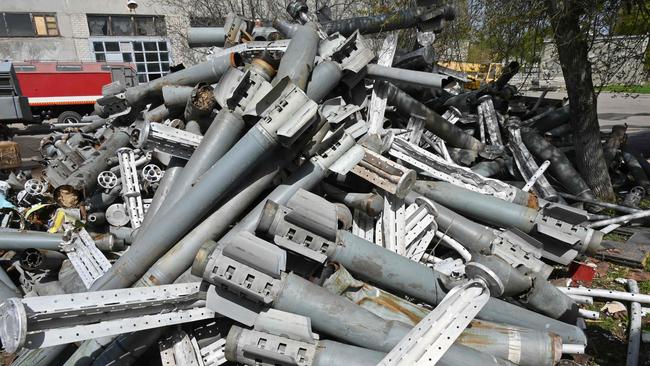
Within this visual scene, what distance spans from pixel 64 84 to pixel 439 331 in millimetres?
16593

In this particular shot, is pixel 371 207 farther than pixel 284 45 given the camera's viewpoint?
No

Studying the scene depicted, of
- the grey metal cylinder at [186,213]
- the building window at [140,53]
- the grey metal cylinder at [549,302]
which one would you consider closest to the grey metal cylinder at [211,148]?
the grey metal cylinder at [186,213]

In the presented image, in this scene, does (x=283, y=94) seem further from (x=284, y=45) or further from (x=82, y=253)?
(x=82, y=253)

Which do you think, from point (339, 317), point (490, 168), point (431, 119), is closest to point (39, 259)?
point (339, 317)

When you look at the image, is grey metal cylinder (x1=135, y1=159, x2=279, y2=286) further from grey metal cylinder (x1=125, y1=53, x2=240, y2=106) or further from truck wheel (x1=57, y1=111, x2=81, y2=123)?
truck wheel (x1=57, y1=111, x2=81, y2=123)

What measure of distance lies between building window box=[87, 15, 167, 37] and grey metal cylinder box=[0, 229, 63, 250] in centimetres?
1914

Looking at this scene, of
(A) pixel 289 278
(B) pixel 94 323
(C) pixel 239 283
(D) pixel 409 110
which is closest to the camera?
(B) pixel 94 323

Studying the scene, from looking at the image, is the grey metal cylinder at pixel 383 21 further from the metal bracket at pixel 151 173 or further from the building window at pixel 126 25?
the building window at pixel 126 25

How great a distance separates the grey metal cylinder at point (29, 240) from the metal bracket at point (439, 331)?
3.06 m

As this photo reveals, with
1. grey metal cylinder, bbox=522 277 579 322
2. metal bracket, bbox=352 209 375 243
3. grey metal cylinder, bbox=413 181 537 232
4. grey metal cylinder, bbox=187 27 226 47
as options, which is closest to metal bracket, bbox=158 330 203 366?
metal bracket, bbox=352 209 375 243

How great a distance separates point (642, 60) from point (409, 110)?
10.0ft

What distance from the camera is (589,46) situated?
5.18m

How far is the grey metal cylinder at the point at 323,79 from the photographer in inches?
151

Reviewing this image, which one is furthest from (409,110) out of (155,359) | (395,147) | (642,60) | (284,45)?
(155,359)
